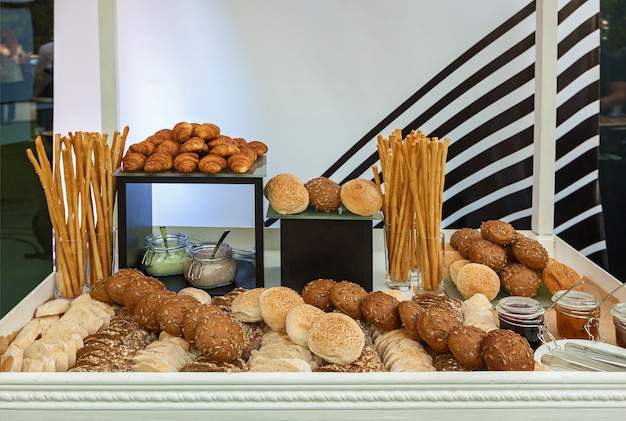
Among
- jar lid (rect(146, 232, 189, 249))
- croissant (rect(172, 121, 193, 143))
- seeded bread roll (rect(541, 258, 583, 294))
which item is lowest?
seeded bread roll (rect(541, 258, 583, 294))

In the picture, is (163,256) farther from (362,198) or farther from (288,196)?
(362,198)

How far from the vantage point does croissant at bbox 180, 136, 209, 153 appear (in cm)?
194

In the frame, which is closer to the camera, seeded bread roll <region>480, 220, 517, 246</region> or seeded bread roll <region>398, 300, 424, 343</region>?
seeded bread roll <region>398, 300, 424, 343</region>

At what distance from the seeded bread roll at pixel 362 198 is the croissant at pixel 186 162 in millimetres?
452

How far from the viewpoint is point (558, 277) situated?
1.89 metres

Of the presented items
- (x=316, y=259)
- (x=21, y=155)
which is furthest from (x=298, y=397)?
(x=21, y=155)

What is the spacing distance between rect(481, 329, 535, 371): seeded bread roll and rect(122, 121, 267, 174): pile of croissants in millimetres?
891

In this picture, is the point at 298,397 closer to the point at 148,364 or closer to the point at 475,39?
the point at 148,364

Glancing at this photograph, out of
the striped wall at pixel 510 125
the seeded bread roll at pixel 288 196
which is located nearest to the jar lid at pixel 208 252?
the seeded bread roll at pixel 288 196

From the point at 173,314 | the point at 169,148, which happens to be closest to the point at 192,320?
the point at 173,314

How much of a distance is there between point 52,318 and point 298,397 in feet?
2.69

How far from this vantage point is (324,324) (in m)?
1.44

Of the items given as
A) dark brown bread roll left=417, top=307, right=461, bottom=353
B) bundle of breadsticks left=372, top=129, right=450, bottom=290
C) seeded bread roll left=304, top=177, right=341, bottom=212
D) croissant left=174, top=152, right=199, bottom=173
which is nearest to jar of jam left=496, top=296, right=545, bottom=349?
dark brown bread roll left=417, top=307, right=461, bottom=353

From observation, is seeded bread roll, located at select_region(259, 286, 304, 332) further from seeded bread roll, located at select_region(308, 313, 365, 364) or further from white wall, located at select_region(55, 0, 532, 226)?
white wall, located at select_region(55, 0, 532, 226)
